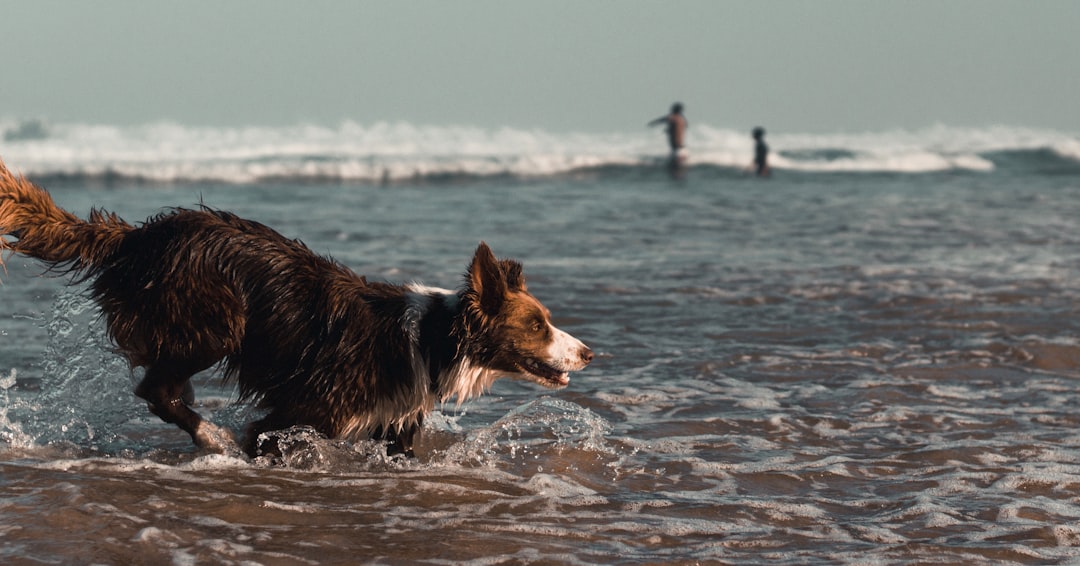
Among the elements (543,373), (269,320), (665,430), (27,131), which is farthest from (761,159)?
(27,131)

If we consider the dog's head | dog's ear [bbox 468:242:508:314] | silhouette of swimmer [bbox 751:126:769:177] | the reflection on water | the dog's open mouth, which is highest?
silhouette of swimmer [bbox 751:126:769:177]

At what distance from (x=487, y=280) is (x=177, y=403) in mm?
1727

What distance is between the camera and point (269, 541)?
504cm

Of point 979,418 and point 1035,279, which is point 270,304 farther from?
point 1035,279

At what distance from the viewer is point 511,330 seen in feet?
20.4

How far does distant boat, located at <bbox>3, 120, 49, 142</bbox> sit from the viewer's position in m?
48.9

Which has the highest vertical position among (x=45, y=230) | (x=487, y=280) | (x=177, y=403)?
(x=45, y=230)

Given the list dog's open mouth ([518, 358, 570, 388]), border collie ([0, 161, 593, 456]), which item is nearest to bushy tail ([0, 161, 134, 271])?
border collie ([0, 161, 593, 456])

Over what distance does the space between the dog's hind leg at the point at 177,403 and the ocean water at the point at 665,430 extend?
13 centimetres

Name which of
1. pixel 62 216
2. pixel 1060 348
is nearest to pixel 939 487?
pixel 1060 348

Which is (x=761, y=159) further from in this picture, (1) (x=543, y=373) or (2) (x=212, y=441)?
(2) (x=212, y=441)

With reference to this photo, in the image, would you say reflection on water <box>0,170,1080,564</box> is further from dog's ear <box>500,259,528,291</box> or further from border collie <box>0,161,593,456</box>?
dog's ear <box>500,259,528,291</box>

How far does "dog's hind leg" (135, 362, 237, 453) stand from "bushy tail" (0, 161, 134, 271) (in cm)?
66

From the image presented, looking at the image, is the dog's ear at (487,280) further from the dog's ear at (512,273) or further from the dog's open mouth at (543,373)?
the dog's open mouth at (543,373)
